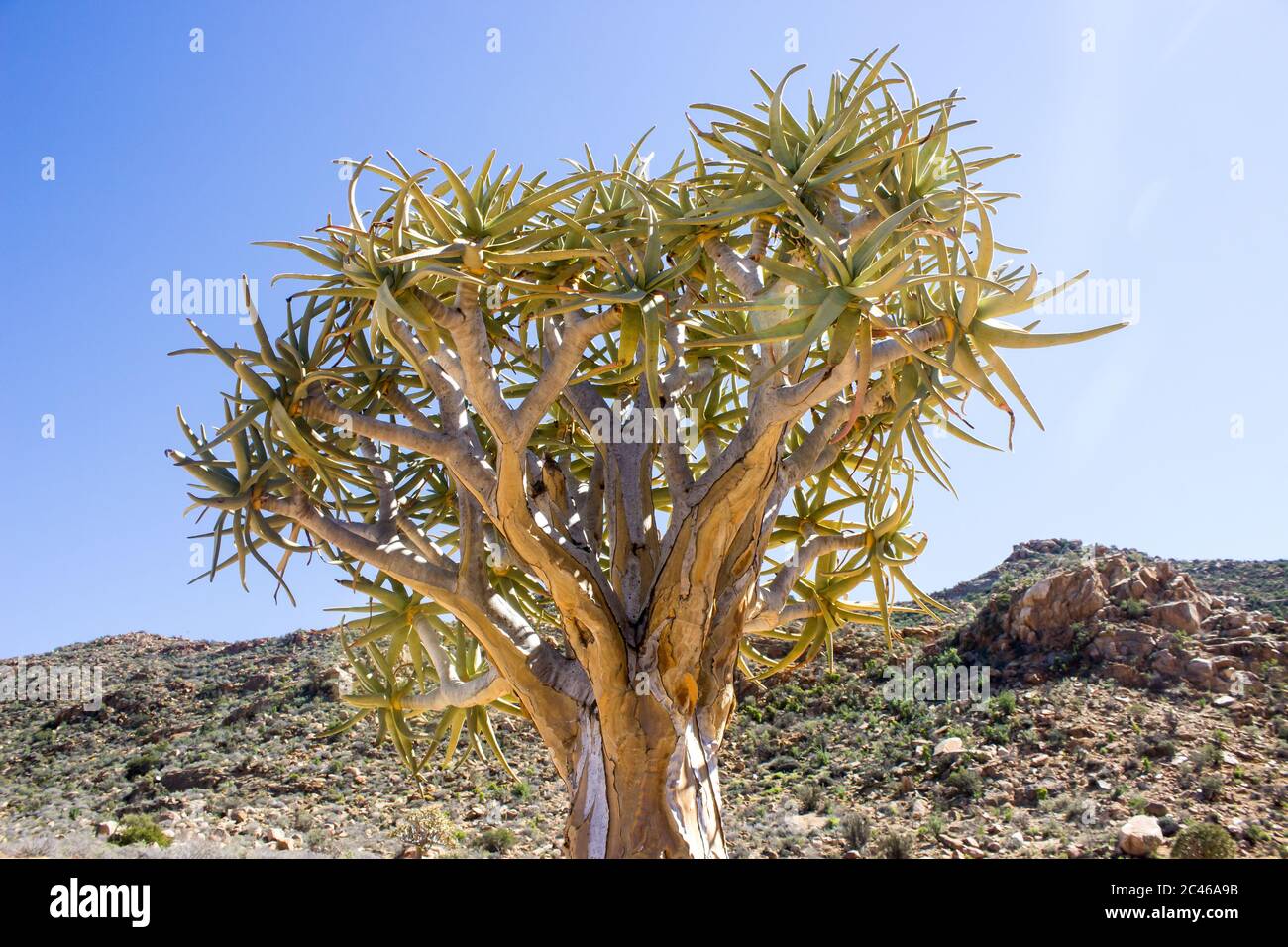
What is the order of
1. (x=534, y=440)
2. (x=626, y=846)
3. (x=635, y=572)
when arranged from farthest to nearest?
1. (x=534, y=440)
2. (x=635, y=572)
3. (x=626, y=846)

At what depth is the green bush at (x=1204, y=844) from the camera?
33.4 feet

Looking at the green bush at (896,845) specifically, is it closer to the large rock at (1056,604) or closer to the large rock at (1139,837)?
the large rock at (1139,837)

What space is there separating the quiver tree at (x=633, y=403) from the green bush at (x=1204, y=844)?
616cm

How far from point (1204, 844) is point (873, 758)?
5.48 metres

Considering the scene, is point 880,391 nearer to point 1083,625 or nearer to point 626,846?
point 626,846

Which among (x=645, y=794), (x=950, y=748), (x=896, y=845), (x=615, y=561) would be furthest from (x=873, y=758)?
(x=645, y=794)

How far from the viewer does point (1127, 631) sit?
16.9 m

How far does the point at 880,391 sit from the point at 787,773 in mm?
10764

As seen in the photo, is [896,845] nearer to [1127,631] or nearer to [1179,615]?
[1127,631]

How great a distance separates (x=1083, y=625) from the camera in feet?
57.4

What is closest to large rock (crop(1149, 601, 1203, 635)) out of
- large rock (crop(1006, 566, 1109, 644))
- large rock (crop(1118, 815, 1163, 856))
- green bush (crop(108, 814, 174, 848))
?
large rock (crop(1006, 566, 1109, 644))

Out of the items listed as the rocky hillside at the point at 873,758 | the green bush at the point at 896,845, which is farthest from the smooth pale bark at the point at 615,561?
the green bush at the point at 896,845

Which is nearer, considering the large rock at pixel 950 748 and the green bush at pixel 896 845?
the green bush at pixel 896 845
